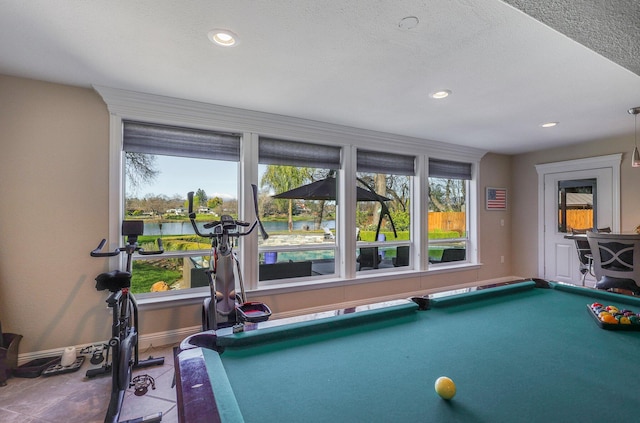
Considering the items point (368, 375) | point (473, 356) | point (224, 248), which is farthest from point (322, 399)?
point (224, 248)

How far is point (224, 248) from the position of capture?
2566 millimetres

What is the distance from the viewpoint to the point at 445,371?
106 centimetres

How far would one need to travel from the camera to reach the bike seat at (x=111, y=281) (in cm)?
202

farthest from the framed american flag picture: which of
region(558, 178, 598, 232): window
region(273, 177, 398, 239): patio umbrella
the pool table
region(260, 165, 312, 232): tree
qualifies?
the pool table

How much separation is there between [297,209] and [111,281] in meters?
2.07

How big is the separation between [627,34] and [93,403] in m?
3.62

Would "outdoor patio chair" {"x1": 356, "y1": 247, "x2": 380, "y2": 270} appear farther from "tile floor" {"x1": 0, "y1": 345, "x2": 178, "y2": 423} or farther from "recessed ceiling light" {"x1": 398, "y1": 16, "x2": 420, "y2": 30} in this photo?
"recessed ceiling light" {"x1": 398, "y1": 16, "x2": 420, "y2": 30}

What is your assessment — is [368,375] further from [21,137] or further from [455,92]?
[21,137]

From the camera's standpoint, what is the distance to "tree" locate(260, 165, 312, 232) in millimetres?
3529

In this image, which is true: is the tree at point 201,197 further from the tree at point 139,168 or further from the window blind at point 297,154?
the window blind at point 297,154

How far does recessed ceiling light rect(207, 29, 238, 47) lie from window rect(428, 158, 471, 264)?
3.54m

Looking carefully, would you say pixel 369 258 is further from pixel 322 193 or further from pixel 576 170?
pixel 576 170

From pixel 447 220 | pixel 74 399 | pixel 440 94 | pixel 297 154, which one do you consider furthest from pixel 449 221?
pixel 74 399

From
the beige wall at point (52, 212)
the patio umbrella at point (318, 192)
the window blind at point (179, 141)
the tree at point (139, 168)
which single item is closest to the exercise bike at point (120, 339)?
the beige wall at point (52, 212)
